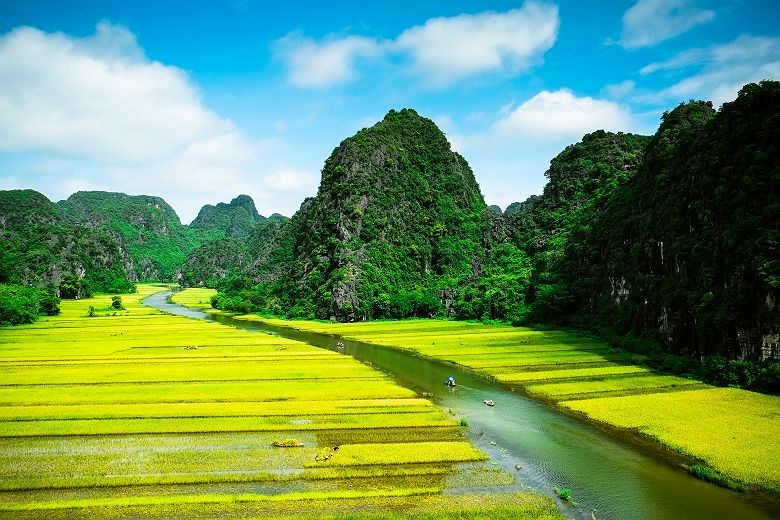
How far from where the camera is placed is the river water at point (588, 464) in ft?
60.2

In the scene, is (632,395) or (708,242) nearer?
(632,395)

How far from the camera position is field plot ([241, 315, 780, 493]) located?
926 inches

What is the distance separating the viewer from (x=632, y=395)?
34.5 metres

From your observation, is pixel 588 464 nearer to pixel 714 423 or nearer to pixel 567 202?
pixel 714 423

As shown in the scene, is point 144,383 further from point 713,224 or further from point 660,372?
point 713,224

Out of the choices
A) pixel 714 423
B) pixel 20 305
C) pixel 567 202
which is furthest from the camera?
pixel 567 202

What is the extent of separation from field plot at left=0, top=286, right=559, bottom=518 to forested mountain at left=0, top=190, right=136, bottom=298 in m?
93.7

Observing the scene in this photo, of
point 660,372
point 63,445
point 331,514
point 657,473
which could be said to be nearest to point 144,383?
point 63,445

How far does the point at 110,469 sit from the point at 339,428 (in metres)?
11.2

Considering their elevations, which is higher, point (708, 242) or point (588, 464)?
point (708, 242)

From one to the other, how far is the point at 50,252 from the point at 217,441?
501 feet

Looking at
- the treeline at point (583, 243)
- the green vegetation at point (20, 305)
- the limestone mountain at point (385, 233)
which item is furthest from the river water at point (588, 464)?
the green vegetation at point (20, 305)

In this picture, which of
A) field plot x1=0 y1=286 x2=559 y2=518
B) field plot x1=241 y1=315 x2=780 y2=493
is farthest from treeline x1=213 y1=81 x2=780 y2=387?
field plot x1=0 y1=286 x2=559 y2=518

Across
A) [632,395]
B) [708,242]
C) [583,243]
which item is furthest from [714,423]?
[583,243]
